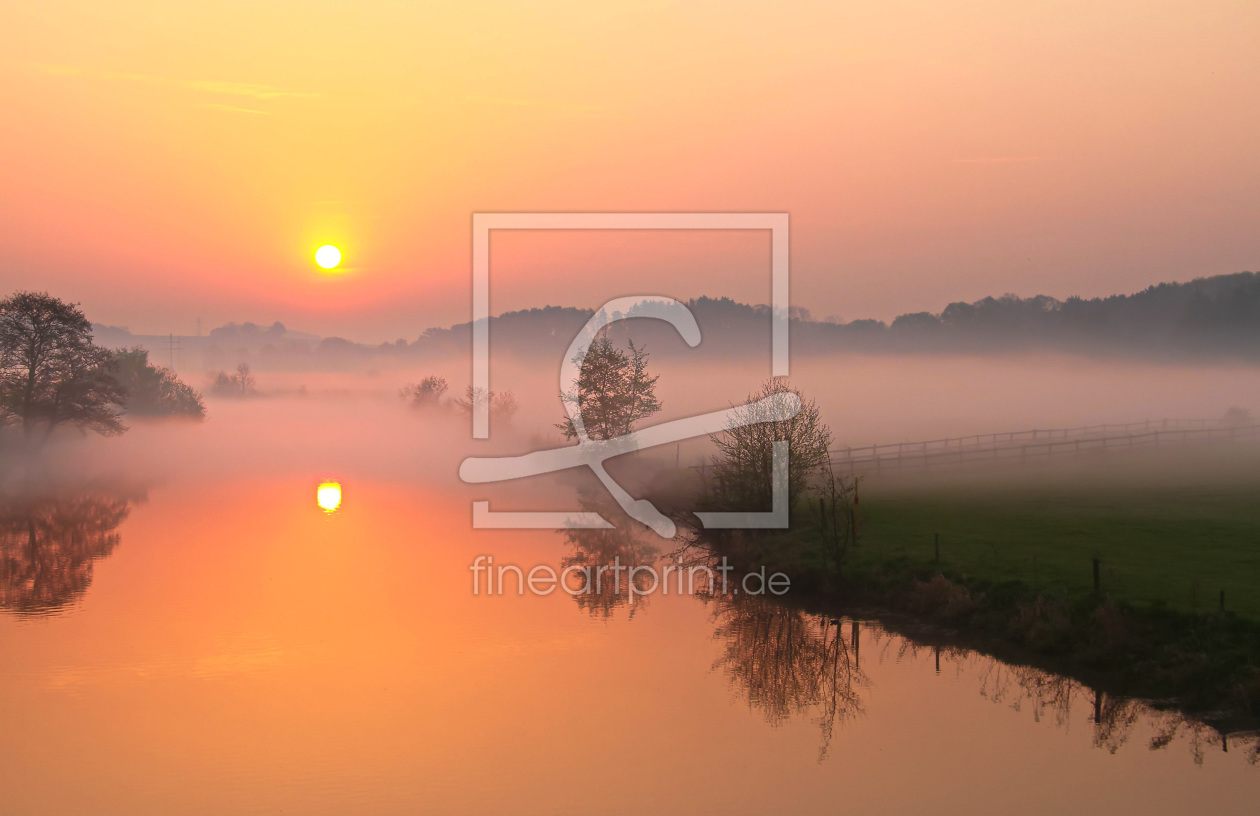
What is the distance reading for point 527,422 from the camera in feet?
415

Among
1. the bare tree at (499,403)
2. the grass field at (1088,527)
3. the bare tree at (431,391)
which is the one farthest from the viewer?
the bare tree at (431,391)

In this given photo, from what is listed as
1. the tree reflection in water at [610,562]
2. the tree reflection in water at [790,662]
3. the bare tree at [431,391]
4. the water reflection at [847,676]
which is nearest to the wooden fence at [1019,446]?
the tree reflection in water at [610,562]

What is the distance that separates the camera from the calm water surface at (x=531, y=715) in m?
20.4

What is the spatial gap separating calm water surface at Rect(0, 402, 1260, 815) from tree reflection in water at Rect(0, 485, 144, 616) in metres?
0.54

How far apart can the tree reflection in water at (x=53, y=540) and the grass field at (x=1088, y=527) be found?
32.0 m

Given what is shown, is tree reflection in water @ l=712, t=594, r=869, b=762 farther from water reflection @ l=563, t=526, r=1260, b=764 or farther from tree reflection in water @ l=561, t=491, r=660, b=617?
tree reflection in water @ l=561, t=491, r=660, b=617

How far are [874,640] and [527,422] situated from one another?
98005 mm

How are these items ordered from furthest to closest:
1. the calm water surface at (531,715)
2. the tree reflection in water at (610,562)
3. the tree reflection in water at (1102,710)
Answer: the tree reflection in water at (610,562)
the tree reflection in water at (1102,710)
the calm water surface at (531,715)

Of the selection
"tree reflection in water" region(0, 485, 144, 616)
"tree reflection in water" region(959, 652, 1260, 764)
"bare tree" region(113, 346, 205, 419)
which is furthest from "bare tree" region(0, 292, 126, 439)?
"tree reflection in water" region(959, 652, 1260, 764)

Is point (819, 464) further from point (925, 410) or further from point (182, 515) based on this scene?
point (925, 410)

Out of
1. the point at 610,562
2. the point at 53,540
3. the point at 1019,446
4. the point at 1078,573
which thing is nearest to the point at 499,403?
the point at 1019,446

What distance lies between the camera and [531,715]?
25156mm

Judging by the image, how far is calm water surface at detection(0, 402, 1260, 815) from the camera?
804 inches

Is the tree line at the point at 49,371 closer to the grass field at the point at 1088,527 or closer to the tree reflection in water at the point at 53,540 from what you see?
the tree reflection in water at the point at 53,540
